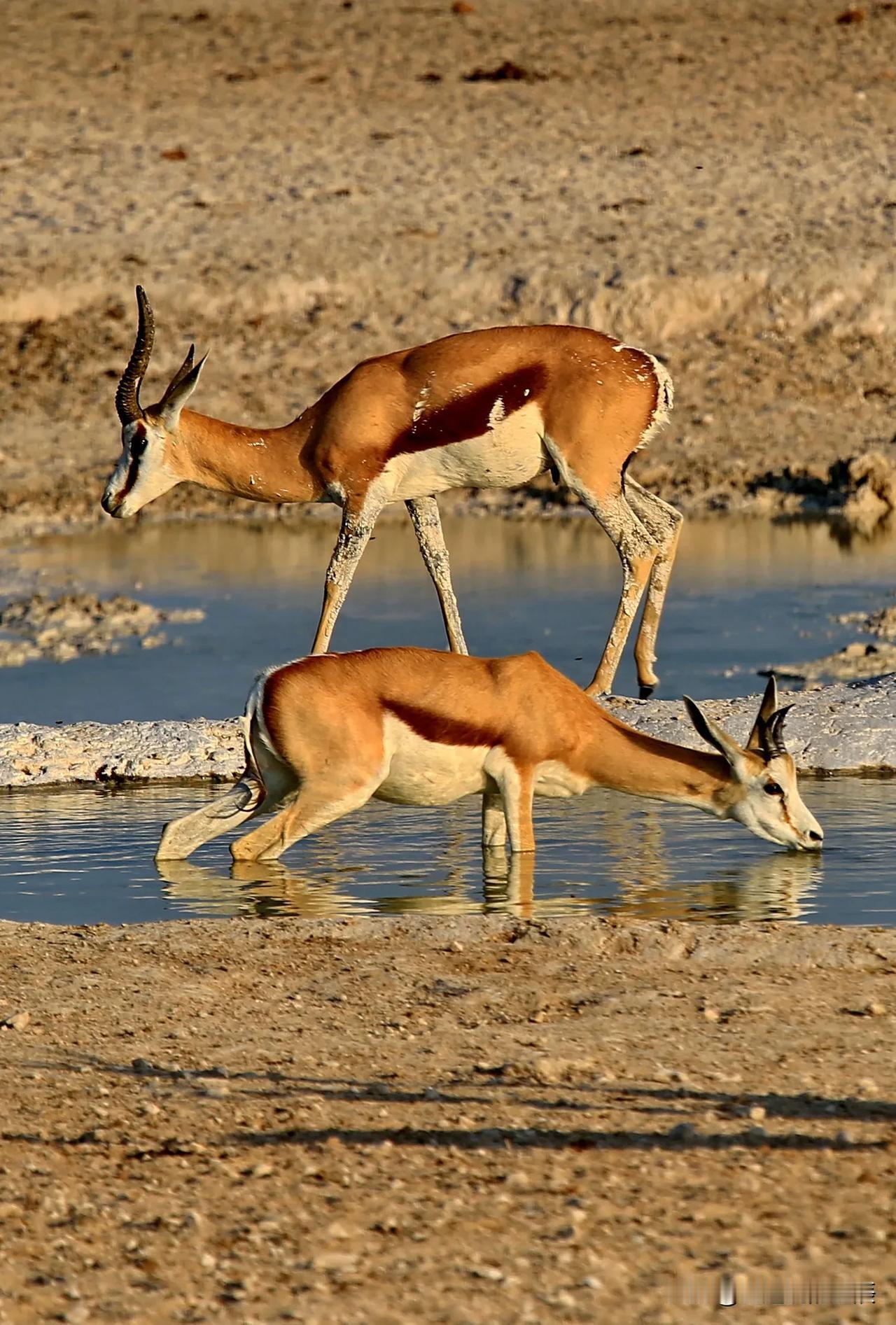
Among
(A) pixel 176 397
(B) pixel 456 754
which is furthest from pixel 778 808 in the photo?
(A) pixel 176 397

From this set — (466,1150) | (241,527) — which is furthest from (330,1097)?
(241,527)

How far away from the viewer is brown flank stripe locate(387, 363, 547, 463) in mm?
11656

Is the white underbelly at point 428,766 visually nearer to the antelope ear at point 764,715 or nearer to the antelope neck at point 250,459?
the antelope ear at point 764,715

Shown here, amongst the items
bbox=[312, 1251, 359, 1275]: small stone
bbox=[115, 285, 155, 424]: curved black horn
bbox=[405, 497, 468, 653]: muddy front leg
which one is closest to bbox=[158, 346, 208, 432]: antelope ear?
bbox=[115, 285, 155, 424]: curved black horn

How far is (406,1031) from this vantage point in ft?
20.5

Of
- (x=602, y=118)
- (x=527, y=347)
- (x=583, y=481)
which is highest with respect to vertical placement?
(x=602, y=118)

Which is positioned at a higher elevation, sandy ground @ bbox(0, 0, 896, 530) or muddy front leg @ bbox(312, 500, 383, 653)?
sandy ground @ bbox(0, 0, 896, 530)

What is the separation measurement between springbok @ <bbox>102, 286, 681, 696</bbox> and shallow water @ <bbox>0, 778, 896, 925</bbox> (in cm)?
210

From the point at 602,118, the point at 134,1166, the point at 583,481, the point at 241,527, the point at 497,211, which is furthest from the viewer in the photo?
the point at 602,118

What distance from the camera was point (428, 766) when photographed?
827cm

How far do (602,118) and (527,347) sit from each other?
19.9 meters

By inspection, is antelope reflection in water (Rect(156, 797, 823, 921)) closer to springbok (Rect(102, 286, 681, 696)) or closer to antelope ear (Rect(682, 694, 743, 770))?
antelope ear (Rect(682, 694, 743, 770))

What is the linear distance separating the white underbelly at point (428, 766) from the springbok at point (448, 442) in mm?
3210

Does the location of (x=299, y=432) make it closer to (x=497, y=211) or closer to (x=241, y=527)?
(x=241, y=527)
